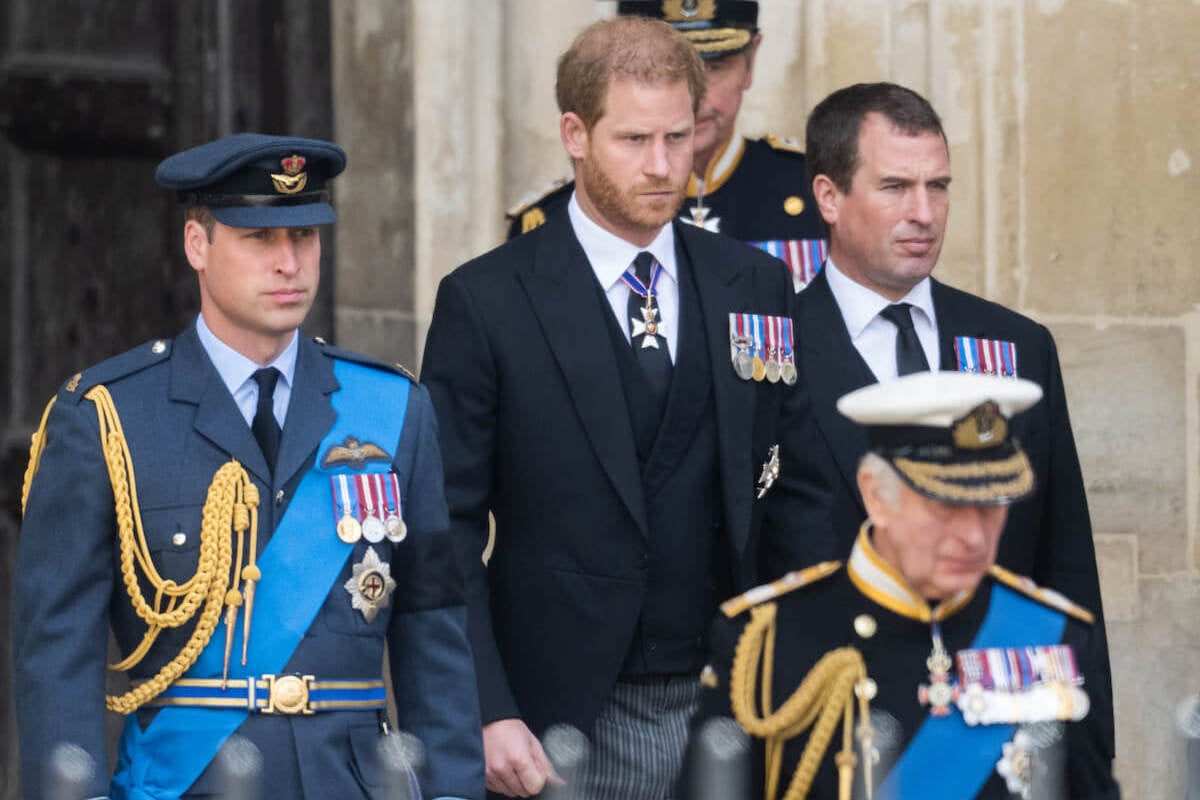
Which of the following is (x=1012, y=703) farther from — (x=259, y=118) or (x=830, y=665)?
(x=259, y=118)


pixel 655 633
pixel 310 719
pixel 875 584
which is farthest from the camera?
pixel 655 633

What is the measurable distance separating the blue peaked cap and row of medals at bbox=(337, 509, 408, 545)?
481 mm

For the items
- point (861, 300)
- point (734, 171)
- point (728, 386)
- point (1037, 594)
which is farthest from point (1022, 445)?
point (734, 171)

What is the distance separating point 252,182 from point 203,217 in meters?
0.11

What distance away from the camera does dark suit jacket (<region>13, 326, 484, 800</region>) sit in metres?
4.02

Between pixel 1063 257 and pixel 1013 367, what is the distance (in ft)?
4.39

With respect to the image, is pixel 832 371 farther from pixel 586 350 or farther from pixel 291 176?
pixel 291 176

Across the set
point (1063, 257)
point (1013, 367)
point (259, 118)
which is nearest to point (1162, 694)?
point (1063, 257)

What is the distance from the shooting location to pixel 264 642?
4.13 metres

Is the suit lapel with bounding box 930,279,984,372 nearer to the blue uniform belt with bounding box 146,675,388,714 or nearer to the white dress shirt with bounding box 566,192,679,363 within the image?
the white dress shirt with bounding box 566,192,679,363

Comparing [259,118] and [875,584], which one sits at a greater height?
[259,118]

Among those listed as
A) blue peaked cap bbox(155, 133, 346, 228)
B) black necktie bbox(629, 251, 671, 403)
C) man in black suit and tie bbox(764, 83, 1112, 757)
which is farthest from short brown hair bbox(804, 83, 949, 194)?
blue peaked cap bbox(155, 133, 346, 228)

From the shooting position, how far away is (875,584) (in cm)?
381

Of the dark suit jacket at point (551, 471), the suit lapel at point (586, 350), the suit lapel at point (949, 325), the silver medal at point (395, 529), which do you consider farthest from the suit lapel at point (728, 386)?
the silver medal at point (395, 529)
